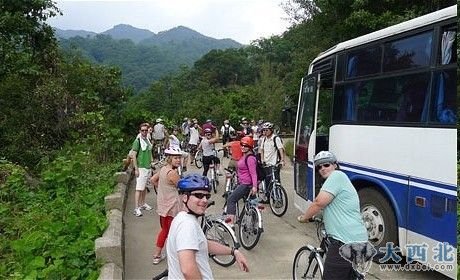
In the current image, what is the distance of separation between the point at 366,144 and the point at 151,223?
4320mm

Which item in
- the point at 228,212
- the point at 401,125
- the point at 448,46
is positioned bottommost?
the point at 228,212

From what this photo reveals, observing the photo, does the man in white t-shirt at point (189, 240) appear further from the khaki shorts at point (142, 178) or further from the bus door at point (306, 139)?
the khaki shorts at point (142, 178)

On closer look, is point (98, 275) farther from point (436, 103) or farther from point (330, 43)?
point (330, 43)

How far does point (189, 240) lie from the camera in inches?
115

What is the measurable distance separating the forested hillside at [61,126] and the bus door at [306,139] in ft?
3.76

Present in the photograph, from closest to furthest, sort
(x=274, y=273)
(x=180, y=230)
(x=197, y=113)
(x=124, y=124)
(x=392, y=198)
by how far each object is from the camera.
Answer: (x=180, y=230) → (x=392, y=198) → (x=274, y=273) → (x=124, y=124) → (x=197, y=113)

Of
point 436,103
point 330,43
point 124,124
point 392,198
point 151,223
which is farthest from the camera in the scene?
point 124,124

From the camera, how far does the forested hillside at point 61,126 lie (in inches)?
257

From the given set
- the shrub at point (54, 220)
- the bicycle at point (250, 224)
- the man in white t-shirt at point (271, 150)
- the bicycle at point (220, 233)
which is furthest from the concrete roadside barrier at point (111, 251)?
the man in white t-shirt at point (271, 150)

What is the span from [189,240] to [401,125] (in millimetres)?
3699

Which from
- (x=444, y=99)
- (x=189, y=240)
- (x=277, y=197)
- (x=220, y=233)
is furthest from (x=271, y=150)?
(x=189, y=240)

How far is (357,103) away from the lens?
6.62m

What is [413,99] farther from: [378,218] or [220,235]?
[220,235]

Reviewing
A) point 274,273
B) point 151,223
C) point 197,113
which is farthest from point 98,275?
point 197,113
